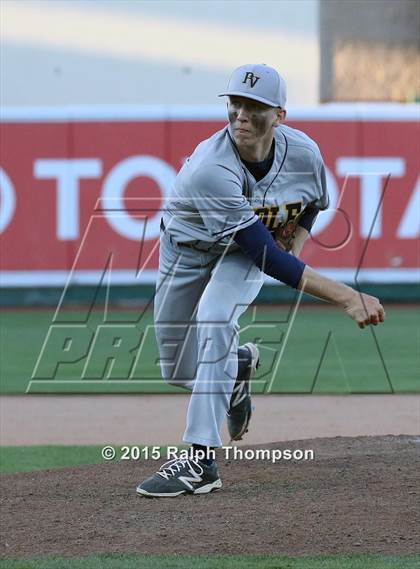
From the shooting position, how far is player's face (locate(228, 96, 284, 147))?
4969 mm

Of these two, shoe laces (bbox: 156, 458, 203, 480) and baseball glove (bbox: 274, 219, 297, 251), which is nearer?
shoe laces (bbox: 156, 458, 203, 480)

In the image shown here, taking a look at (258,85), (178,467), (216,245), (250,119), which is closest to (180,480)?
(178,467)

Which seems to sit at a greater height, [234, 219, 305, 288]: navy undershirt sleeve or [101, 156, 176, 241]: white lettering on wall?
[234, 219, 305, 288]: navy undershirt sleeve

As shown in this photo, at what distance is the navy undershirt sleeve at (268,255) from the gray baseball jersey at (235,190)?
0.05m

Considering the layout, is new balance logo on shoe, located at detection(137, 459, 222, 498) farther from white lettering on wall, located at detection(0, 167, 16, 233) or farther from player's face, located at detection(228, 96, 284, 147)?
white lettering on wall, located at detection(0, 167, 16, 233)

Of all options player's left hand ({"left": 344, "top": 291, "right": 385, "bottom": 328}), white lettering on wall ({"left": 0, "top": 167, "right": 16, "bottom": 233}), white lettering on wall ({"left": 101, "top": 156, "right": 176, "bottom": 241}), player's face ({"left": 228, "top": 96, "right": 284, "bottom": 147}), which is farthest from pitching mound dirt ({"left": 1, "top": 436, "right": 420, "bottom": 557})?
white lettering on wall ({"left": 0, "top": 167, "right": 16, "bottom": 233})

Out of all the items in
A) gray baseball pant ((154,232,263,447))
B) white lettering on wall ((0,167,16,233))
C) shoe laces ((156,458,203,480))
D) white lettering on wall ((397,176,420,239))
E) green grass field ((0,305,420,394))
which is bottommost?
green grass field ((0,305,420,394))

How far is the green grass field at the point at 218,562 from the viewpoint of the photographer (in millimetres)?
4336

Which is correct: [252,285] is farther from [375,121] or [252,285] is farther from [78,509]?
[375,121]

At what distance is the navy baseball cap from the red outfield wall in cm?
825

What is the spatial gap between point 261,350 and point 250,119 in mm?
5953

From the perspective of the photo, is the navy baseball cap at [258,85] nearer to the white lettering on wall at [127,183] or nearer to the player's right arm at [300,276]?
the player's right arm at [300,276]

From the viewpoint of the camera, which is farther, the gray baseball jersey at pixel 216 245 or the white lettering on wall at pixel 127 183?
the white lettering on wall at pixel 127 183

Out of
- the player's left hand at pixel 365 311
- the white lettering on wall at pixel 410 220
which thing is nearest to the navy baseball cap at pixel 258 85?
the player's left hand at pixel 365 311
